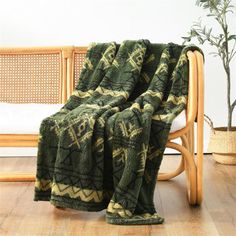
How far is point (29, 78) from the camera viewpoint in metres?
3.61

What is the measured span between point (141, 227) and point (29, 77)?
1.26 meters

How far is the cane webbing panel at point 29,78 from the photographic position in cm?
361

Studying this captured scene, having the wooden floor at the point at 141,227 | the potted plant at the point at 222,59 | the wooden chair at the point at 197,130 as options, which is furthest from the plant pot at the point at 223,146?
the wooden chair at the point at 197,130

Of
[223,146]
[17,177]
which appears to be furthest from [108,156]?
[223,146]

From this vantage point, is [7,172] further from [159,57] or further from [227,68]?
[227,68]

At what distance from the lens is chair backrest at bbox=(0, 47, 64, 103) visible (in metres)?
3.60

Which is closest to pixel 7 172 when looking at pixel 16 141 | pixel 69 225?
pixel 16 141

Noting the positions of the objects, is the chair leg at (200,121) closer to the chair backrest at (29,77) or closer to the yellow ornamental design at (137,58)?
the yellow ornamental design at (137,58)

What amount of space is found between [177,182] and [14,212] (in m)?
0.97

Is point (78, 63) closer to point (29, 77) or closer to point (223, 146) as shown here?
point (29, 77)

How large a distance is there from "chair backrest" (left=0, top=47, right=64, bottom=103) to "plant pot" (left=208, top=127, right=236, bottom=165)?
97cm

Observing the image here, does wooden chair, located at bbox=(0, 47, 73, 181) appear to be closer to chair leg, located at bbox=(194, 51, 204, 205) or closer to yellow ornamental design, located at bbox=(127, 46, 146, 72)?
yellow ornamental design, located at bbox=(127, 46, 146, 72)

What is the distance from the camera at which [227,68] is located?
387 centimetres

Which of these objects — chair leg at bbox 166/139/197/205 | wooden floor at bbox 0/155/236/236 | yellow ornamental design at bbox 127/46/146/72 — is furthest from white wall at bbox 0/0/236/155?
chair leg at bbox 166/139/197/205
